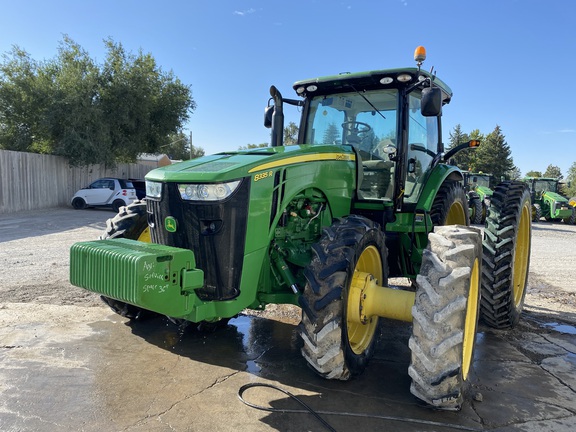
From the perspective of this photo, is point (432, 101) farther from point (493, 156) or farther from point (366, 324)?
point (493, 156)

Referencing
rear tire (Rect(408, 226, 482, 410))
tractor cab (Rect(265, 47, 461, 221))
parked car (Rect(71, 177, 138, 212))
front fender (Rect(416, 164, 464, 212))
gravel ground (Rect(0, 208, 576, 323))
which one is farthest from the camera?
parked car (Rect(71, 177, 138, 212))

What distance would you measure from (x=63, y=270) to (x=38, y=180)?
44.6 feet

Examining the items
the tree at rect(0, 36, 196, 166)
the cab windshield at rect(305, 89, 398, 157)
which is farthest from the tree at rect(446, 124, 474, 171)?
the cab windshield at rect(305, 89, 398, 157)

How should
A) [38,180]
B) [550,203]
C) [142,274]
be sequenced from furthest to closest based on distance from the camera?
[550,203]
[38,180]
[142,274]

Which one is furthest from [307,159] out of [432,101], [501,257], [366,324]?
[501,257]

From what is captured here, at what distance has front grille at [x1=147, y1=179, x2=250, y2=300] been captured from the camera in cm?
331

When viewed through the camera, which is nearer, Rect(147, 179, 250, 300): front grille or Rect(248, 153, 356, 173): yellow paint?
Rect(147, 179, 250, 300): front grille

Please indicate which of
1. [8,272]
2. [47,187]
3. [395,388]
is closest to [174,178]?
[395,388]

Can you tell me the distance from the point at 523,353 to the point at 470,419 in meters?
1.67

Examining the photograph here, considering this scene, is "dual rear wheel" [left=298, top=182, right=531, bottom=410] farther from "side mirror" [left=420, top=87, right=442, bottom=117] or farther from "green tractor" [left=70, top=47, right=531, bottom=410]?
"side mirror" [left=420, top=87, right=442, bottom=117]

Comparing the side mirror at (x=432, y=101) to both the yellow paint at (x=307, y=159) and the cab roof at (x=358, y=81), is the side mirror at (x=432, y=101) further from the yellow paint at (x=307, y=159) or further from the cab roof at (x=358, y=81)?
the yellow paint at (x=307, y=159)

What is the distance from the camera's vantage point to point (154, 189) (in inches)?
143

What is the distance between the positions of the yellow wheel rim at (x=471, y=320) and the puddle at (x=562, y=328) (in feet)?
7.23

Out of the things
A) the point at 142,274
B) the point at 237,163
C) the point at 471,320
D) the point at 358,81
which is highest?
the point at 358,81
